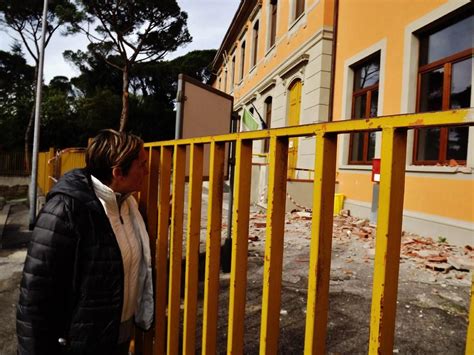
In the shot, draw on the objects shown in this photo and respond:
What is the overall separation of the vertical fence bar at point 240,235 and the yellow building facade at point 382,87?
5.12 metres

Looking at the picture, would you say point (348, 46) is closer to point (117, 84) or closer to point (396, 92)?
point (396, 92)

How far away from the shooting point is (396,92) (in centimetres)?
723

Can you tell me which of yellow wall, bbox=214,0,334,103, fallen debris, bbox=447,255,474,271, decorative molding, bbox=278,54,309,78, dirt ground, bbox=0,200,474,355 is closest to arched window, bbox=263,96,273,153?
yellow wall, bbox=214,0,334,103

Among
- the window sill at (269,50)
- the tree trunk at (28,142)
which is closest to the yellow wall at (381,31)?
the window sill at (269,50)

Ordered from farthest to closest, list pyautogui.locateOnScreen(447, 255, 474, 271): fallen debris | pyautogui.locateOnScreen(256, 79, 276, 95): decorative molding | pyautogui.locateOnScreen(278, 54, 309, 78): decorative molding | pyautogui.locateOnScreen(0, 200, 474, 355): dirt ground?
pyautogui.locateOnScreen(256, 79, 276, 95): decorative molding → pyautogui.locateOnScreen(278, 54, 309, 78): decorative molding → pyautogui.locateOnScreen(447, 255, 474, 271): fallen debris → pyautogui.locateOnScreen(0, 200, 474, 355): dirt ground

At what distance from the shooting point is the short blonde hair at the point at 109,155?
5.71 feet

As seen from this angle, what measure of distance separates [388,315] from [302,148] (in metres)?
9.81

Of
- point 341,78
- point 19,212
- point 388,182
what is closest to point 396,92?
point 341,78

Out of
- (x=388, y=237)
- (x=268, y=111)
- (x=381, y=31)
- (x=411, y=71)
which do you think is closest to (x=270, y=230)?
(x=388, y=237)

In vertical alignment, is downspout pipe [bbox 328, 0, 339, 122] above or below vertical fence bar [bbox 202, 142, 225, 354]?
above

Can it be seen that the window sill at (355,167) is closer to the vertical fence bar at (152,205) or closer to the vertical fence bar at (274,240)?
the vertical fence bar at (152,205)

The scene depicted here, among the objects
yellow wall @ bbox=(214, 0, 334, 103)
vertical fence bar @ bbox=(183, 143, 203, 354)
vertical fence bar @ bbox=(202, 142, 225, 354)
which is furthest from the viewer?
yellow wall @ bbox=(214, 0, 334, 103)

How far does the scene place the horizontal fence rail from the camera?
0.92 metres

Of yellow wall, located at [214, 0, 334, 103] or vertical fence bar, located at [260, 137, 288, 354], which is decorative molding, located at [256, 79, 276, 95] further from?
vertical fence bar, located at [260, 137, 288, 354]
